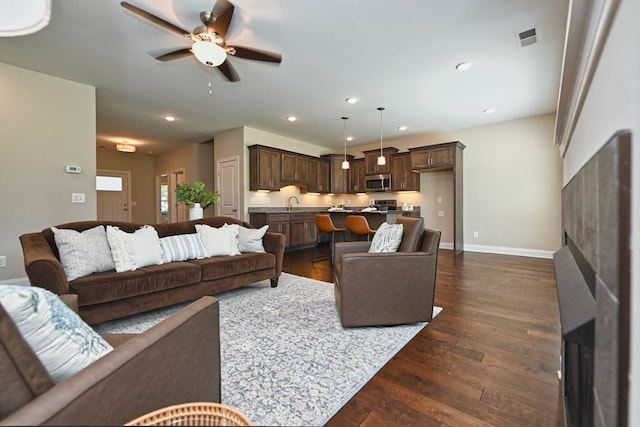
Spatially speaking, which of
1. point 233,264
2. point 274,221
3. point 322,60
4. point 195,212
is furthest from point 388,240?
point 274,221

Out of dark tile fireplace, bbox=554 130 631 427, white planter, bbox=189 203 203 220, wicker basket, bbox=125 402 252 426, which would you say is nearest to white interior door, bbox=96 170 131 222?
white planter, bbox=189 203 203 220

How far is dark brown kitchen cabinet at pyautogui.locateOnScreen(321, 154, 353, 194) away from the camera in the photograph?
744 centimetres

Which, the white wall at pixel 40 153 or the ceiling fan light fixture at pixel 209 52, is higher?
the ceiling fan light fixture at pixel 209 52

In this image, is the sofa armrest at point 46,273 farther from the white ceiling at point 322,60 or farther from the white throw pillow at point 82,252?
the white ceiling at point 322,60

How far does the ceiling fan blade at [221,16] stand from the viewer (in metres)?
2.10

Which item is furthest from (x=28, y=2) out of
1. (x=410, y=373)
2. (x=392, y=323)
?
(x=392, y=323)

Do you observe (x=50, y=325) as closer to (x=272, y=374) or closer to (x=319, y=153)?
(x=272, y=374)

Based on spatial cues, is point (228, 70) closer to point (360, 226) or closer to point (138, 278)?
point (138, 278)

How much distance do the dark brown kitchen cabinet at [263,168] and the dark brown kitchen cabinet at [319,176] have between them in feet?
3.72

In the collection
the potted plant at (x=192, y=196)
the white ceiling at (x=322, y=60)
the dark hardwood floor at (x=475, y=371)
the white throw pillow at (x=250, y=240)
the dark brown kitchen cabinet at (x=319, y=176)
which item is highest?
the white ceiling at (x=322, y=60)

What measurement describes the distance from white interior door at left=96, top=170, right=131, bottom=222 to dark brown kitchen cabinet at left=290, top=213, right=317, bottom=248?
226 inches

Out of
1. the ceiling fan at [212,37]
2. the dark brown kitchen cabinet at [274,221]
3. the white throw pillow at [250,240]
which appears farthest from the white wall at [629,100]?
the dark brown kitchen cabinet at [274,221]

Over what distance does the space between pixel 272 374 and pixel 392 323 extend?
105 cm

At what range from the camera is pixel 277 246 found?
334 cm
